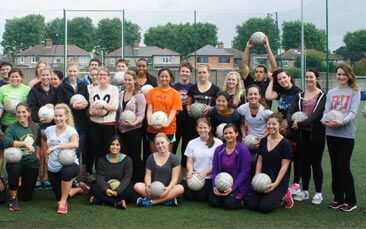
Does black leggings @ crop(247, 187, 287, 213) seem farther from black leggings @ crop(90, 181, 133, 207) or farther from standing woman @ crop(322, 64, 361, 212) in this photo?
black leggings @ crop(90, 181, 133, 207)

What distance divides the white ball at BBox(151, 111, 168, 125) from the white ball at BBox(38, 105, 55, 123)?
1398 millimetres

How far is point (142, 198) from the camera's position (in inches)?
251

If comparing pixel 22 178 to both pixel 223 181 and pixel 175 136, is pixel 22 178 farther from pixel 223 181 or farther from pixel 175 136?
pixel 223 181

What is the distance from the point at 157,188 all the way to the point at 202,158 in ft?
2.72

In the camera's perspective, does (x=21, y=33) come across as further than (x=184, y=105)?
Yes

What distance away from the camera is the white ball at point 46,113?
6.63 m

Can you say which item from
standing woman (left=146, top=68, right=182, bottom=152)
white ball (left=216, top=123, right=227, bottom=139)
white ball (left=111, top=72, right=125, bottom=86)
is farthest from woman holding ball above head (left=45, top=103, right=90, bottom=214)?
white ball (left=216, top=123, right=227, bottom=139)

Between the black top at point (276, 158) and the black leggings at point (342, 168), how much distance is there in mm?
543

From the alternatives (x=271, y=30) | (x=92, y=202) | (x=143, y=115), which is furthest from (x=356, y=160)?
(x=271, y=30)

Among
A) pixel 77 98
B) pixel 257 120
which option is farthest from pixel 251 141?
pixel 77 98

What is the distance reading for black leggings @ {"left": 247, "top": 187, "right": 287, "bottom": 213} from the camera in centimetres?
601

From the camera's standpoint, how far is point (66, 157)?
→ 240 inches

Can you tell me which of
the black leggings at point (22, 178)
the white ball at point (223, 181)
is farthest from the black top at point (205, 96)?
the black leggings at point (22, 178)

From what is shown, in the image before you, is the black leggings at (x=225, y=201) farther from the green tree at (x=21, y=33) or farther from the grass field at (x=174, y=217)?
the green tree at (x=21, y=33)
